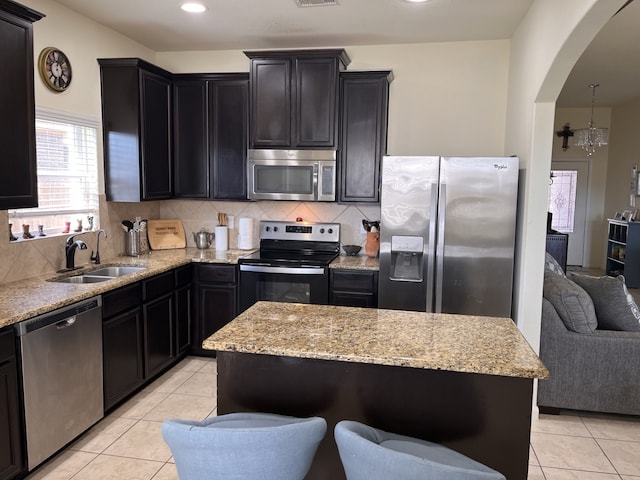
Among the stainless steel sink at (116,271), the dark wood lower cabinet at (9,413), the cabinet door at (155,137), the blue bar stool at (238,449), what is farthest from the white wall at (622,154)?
the dark wood lower cabinet at (9,413)

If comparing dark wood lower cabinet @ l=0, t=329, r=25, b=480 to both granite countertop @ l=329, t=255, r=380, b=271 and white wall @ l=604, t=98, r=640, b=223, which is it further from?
white wall @ l=604, t=98, r=640, b=223

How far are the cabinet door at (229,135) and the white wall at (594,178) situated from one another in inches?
259

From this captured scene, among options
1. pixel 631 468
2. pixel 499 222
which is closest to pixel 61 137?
pixel 499 222

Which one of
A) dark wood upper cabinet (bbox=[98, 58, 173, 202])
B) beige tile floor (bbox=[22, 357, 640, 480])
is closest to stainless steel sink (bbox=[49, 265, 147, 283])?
dark wood upper cabinet (bbox=[98, 58, 173, 202])

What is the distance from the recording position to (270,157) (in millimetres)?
4270

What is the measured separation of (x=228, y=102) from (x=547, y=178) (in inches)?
106

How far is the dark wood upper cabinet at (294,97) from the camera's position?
13.5ft

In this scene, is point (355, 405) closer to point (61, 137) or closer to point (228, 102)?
point (61, 137)

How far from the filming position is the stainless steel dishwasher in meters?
2.53

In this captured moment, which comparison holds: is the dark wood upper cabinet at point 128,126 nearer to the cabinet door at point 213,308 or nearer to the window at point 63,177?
the window at point 63,177

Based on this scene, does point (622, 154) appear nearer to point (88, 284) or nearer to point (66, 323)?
point (88, 284)

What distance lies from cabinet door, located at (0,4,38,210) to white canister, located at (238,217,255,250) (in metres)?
2.02

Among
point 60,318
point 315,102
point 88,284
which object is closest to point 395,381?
point 60,318

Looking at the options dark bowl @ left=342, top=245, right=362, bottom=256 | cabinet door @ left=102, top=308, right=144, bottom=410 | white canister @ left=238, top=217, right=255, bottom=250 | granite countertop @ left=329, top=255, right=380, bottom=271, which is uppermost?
white canister @ left=238, top=217, right=255, bottom=250
